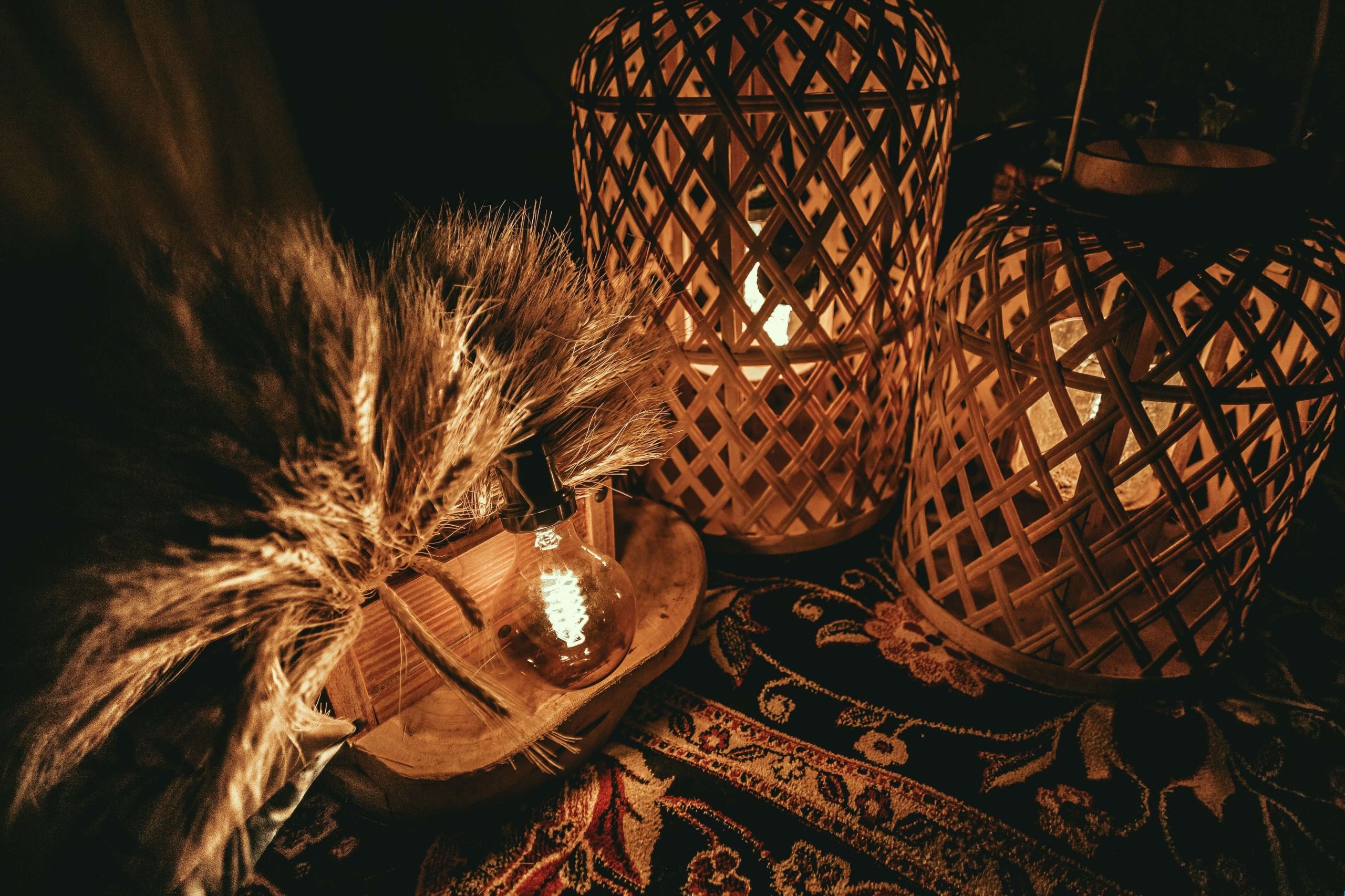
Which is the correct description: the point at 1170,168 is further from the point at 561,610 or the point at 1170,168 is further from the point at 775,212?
the point at 561,610

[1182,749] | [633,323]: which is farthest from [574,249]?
[1182,749]

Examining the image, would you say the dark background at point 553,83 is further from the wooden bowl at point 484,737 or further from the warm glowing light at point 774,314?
A: the wooden bowl at point 484,737

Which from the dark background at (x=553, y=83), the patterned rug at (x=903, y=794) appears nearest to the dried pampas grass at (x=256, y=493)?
the patterned rug at (x=903, y=794)

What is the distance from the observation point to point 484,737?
0.41m

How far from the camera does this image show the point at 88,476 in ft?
0.91

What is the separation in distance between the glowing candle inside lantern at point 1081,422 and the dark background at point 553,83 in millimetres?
176

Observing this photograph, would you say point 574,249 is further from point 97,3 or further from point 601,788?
point 601,788

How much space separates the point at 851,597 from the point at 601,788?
289mm

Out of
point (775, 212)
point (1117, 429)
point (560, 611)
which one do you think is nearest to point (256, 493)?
point (560, 611)

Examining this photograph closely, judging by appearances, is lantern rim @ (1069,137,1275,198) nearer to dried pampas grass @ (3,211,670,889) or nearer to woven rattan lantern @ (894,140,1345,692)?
woven rattan lantern @ (894,140,1345,692)

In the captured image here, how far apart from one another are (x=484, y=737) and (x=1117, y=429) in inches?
19.5

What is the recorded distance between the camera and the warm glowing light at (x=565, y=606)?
1.39 feet

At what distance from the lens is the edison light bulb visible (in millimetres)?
421

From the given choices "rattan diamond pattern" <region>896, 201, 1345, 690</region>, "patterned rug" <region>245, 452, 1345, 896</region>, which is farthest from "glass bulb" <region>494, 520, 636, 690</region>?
"rattan diamond pattern" <region>896, 201, 1345, 690</region>
